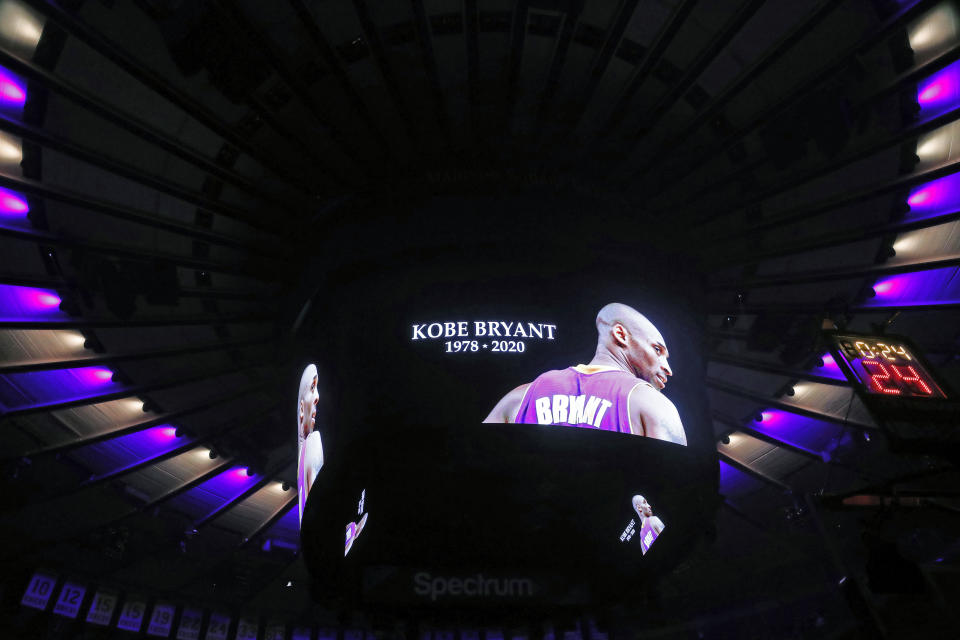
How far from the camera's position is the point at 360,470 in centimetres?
1104

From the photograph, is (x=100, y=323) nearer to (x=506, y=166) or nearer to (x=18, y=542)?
(x=506, y=166)

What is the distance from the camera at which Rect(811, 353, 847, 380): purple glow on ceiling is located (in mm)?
15656

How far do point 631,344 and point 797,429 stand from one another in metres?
10.1

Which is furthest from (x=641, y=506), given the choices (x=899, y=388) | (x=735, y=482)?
(x=735, y=482)

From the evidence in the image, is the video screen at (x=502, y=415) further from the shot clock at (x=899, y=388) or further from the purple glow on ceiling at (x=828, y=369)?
the purple glow on ceiling at (x=828, y=369)

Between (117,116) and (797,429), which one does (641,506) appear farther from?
(117,116)

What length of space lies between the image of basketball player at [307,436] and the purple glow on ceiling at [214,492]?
8076 mm

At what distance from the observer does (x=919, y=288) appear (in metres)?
14.5

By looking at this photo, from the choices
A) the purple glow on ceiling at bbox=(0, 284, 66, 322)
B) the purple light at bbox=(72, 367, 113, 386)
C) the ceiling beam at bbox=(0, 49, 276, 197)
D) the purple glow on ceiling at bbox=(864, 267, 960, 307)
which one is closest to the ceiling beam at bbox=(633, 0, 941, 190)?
the purple glow on ceiling at bbox=(864, 267, 960, 307)

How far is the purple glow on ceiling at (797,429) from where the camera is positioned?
711 inches

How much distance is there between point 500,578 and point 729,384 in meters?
9.10

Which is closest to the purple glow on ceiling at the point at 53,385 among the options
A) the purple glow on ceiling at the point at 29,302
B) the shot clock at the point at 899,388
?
the purple glow on ceiling at the point at 29,302

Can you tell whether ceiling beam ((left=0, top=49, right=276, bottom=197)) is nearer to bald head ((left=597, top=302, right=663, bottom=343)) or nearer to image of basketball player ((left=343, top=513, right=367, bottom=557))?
image of basketball player ((left=343, top=513, right=367, bottom=557))

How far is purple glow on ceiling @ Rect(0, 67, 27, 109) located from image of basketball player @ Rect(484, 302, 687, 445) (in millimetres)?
9769
